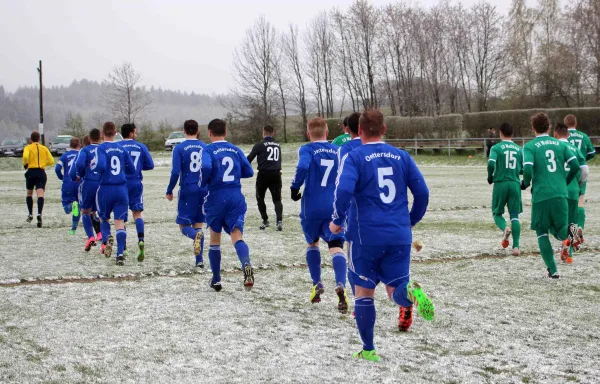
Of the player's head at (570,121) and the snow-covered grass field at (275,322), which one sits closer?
the snow-covered grass field at (275,322)

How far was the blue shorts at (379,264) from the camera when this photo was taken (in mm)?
4852

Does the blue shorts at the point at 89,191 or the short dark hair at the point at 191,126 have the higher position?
the short dark hair at the point at 191,126

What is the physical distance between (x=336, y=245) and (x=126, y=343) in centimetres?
245

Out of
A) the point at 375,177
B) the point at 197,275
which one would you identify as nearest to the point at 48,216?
the point at 197,275

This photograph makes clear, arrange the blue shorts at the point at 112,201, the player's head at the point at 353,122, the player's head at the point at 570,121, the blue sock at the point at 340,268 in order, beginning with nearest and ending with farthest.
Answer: the blue sock at the point at 340,268 < the player's head at the point at 353,122 < the blue shorts at the point at 112,201 < the player's head at the point at 570,121

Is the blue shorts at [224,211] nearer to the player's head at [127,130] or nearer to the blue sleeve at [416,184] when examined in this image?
the blue sleeve at [416,184]

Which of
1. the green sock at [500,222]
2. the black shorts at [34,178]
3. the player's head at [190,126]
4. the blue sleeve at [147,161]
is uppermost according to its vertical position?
the player's head at [190,126]

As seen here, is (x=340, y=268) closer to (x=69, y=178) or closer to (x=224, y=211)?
(x=224, y=211)

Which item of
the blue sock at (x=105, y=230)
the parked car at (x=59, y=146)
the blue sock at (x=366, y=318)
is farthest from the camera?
the parked car at (x=59, y=146)

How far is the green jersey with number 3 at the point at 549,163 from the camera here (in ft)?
26.5

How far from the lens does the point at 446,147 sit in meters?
42.9

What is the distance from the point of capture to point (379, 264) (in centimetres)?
495

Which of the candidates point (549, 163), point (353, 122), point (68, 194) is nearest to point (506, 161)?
point (549, 163)

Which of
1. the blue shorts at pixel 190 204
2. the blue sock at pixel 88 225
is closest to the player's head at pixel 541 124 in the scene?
the blue shorts at pixel 190 204
